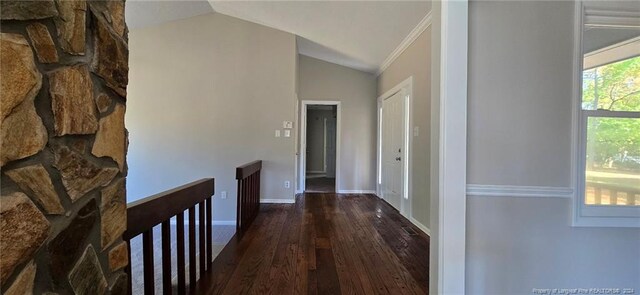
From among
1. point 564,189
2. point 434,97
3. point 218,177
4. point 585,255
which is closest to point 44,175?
point 434,97

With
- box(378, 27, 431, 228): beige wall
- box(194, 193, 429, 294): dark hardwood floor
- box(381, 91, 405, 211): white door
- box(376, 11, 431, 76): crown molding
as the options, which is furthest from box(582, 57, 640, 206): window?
box(381, 91, 405, 211): white door

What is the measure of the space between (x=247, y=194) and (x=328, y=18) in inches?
98.5

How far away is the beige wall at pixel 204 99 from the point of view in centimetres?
469

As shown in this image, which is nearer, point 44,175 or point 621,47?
point 44,175

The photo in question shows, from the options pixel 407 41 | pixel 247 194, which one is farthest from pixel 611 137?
pixel 247 194

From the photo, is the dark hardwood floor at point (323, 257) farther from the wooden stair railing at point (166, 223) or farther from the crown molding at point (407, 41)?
the crown molding at point (407, 41)

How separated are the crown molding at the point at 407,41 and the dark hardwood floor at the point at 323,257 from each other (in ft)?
7.82

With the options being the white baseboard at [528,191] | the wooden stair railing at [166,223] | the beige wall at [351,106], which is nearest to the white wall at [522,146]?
the white baseboard at [528,191]

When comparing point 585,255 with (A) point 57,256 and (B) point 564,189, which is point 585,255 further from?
(A) point 57,256

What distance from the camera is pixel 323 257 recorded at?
8.88 ft

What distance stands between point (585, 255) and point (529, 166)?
59 centimetres

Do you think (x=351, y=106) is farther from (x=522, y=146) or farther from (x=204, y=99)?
(x=522, y=146)

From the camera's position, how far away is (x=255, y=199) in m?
4.37

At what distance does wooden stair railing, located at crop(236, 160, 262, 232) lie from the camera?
3.48 m
